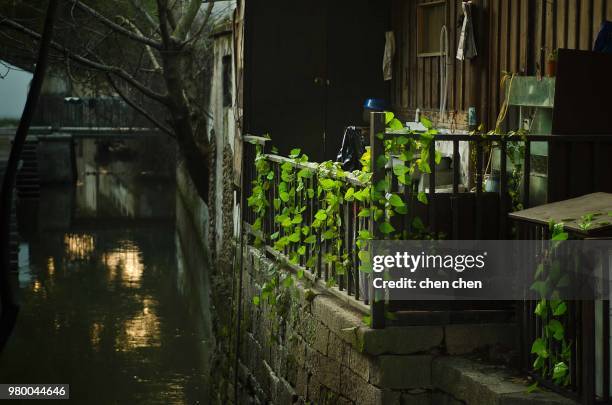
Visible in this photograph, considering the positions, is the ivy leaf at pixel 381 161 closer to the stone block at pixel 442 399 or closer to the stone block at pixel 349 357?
the stone block at pixel 349 357

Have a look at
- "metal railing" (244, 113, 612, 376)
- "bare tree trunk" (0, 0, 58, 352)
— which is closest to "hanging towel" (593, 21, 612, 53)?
"metal railing" (244, 113, 612, 376)

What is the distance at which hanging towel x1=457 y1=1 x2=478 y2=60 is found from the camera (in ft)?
33.3

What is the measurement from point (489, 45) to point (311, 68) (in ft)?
10.5

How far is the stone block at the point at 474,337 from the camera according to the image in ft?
21.9

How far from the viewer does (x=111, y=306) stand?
21.2m

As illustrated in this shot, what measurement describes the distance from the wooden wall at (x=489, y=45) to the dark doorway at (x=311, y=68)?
0.44 meters

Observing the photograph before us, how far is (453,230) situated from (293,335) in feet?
7.27

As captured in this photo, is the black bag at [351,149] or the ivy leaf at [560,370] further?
the black bag at [351,149]

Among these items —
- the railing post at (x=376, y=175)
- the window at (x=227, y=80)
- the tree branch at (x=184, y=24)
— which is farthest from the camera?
the tree branch at (x=184, y=24)

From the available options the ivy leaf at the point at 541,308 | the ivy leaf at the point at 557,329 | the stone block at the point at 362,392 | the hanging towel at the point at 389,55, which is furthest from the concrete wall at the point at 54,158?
the ivy leaf at the point at 557,329

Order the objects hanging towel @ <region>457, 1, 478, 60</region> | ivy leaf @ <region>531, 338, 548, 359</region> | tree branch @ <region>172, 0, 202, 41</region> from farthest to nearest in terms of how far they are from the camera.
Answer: tree branch @ <region>172, 0, 202, 41</region>, hanging towel @ <region>457, 1, 478, 60</region>, ivy leaf @ <region>531, 338, 548, 359</region>

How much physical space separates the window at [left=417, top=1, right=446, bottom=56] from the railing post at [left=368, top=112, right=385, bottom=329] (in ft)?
15.7

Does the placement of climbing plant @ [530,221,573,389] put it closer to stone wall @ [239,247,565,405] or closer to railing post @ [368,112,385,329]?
stone wall @ [239,247,565,405]

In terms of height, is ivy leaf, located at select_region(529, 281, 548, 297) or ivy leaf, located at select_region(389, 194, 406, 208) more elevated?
ivy leaf, located at select_region(389, 194, 406, 208)
